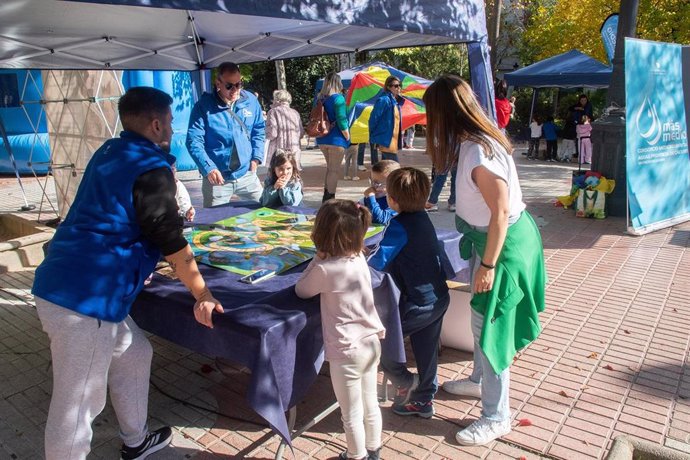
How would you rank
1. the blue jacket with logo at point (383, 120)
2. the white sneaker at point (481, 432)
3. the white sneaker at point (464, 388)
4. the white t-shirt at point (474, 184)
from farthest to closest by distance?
1. the blue jacket with logo at point (383, 120)
2. the white sneaker at point (464, 388)
3. the white sneaker at point (481, 432)
4. the white t-shirt at point (474, 184)

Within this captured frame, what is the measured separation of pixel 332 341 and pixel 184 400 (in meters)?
1.42

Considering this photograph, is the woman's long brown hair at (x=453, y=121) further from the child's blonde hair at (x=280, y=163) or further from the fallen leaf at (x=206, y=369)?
the fallen leaf at (x=206, y=369)

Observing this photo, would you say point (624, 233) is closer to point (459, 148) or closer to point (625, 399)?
point (625, 399)

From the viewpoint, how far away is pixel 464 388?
3.29 meters

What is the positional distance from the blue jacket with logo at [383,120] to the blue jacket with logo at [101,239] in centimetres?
595

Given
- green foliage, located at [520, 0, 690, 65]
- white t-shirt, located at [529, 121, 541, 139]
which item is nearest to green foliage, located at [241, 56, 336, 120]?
green foliage, located at [520, 0, 690, 65]

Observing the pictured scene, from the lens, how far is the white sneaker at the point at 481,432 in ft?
9.23

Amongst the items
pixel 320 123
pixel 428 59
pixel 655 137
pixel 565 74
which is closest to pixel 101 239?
pixel 320 123

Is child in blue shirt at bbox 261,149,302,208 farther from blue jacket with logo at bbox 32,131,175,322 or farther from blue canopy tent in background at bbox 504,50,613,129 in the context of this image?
blue canopy tent in background at bbox 504,50,613,129

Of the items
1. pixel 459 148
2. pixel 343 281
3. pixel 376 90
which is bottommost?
pixel 343 281

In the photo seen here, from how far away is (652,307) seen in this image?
15.4 feet

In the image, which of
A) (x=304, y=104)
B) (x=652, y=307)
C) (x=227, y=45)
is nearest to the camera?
(x=652, y=307)

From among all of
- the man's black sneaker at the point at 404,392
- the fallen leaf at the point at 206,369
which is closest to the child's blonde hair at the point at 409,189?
the man's black sneaker at the point at 404,392

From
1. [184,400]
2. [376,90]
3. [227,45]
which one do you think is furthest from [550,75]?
[184,400]
